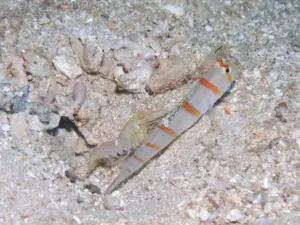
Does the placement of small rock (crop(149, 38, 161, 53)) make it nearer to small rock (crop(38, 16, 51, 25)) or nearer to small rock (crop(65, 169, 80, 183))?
small rock (crop(38, 16, 51, 25))

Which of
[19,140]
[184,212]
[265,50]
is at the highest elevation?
[265,50]

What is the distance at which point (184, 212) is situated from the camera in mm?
2131

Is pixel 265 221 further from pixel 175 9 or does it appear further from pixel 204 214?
pixel 175 9

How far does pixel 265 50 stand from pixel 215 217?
2.05 meters

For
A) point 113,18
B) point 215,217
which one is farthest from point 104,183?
point 113,18

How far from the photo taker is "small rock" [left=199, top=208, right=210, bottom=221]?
2.05m

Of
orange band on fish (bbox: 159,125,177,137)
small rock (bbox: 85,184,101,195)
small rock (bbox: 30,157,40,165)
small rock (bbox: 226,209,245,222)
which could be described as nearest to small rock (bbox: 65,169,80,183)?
small rock (bbox: 85,184,101,195)

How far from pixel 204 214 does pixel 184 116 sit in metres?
0.97

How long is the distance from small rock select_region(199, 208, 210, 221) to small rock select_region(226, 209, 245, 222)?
0.14 meters

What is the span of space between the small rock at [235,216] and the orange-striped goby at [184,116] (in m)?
0.96

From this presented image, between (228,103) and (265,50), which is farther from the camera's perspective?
(265,50)

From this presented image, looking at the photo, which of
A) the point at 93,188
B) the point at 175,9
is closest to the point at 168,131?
the point at 93,188

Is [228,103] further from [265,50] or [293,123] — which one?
[265,50]

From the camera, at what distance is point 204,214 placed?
207 cm
